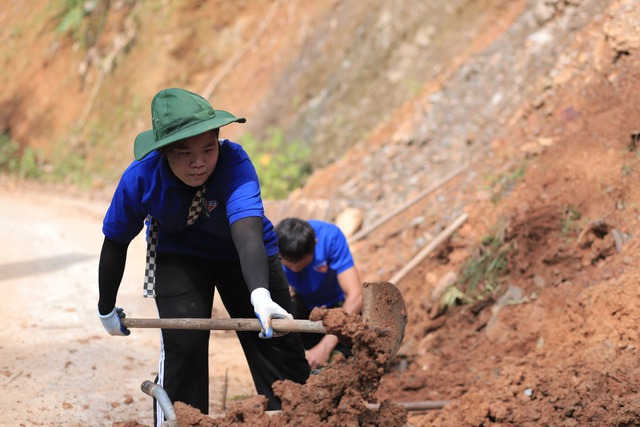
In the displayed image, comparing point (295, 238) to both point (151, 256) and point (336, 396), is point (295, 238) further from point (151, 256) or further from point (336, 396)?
point (336, 396)

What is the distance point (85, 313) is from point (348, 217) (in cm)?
316

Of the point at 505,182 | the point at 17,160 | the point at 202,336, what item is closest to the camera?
the point at 202,336

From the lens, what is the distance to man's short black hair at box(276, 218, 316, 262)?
476cm

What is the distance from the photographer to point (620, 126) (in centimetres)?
629

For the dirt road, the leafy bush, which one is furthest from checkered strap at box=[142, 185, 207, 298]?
the leafy bush

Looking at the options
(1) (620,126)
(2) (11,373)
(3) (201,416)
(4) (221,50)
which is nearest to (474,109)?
(1) (620,126)

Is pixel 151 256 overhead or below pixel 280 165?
below

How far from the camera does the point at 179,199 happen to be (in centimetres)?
329

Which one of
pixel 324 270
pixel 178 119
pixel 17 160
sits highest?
pixel 17 160

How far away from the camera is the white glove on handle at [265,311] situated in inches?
120

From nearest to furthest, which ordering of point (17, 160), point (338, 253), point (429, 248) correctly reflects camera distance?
point (338, 253)
point (429, 248)
point (17, 160)

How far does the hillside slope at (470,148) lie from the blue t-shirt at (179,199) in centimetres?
198

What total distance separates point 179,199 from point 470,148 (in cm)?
563

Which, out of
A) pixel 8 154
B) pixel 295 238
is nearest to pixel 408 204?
pixel 295 238
